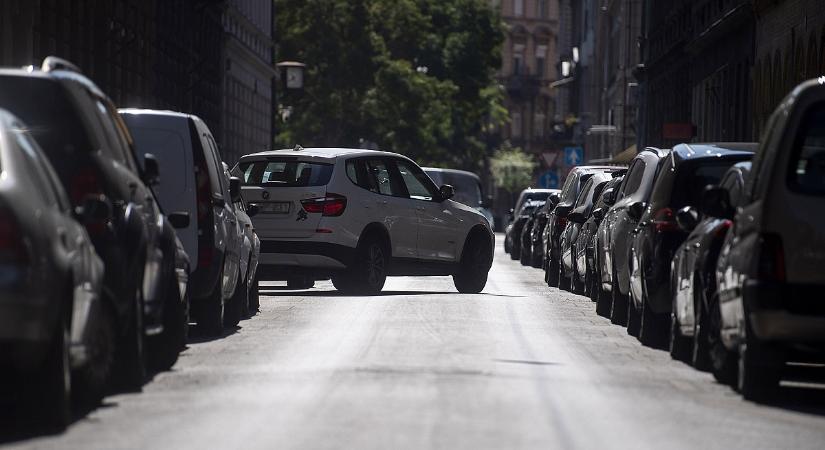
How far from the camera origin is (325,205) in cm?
2305

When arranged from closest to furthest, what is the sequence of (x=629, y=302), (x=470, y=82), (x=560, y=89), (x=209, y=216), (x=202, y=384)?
(x=202, y=384) → (x=209, y=216) → (x=629, y=302) → (x=470, y=82) → (x=560, y=89)

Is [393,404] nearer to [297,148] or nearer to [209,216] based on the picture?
[209,216]

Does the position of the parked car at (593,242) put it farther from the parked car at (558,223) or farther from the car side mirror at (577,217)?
the parked car at (558,223)

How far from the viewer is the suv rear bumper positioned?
Answer: 37.4 ft

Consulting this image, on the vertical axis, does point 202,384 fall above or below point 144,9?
below

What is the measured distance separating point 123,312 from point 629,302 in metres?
6.98

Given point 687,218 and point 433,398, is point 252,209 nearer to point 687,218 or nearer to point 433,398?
point 687,218

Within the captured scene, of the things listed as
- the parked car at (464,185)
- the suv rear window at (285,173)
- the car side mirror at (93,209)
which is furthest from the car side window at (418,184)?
the parked car at (464,185)

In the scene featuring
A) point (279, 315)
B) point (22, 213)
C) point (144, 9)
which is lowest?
point (279, 315)

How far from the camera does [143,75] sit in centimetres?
4603

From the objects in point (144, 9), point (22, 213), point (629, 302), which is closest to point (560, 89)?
point (144, 9)

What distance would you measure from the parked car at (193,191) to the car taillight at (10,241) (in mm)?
6652

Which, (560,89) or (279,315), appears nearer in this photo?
(279,315)

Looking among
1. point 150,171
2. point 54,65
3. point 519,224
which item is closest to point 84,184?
point 54,65
